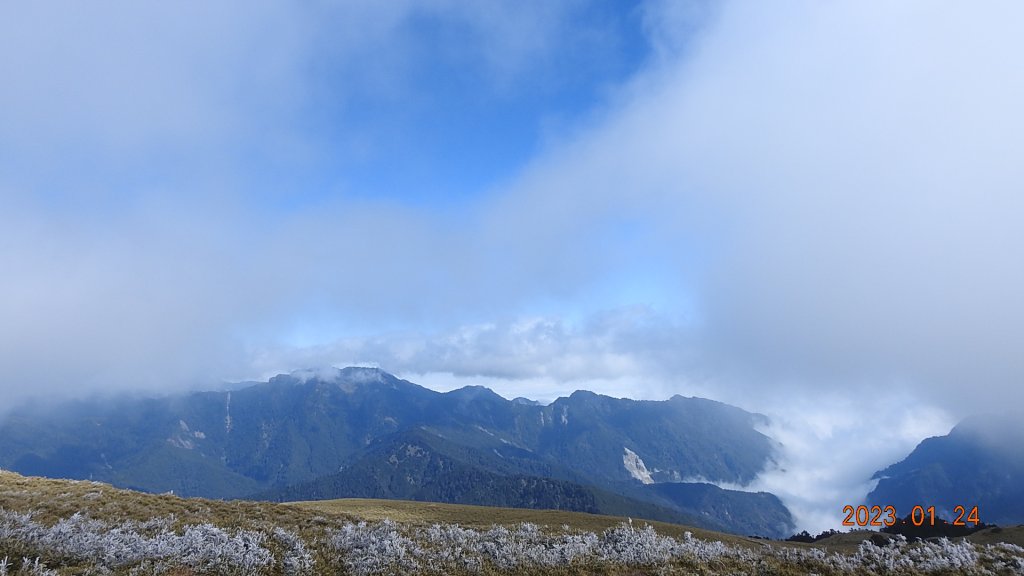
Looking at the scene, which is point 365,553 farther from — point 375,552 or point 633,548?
point 633,548

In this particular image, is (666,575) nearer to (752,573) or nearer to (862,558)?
(752,573)

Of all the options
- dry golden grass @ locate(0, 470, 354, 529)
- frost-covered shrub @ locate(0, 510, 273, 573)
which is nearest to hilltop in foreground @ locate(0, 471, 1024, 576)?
frost-covered shrub @ locate(0, 510, 273, 573)

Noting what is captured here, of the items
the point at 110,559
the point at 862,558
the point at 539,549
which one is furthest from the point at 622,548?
the point at 110,559

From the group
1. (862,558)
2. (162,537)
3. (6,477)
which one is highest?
(862,558)

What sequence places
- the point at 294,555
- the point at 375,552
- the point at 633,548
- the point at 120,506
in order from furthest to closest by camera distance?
1. the point at 120,506
2. the point at 633,548
3. the point at 375,552
4. the point at 294,555

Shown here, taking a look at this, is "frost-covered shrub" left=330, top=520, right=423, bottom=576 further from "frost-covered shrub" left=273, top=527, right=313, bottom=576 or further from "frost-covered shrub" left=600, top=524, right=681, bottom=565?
"frost-covered shrub" left=600, top=524, right=681, bottom=565

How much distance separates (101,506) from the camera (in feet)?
121

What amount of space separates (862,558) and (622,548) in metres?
12.6

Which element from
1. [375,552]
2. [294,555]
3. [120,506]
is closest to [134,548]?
[294,555]

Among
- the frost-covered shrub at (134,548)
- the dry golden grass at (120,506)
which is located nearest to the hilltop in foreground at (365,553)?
the frost-covered shrub at (134,548)

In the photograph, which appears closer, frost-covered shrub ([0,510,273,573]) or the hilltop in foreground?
frost-covered shrub ([0,510,273,573])

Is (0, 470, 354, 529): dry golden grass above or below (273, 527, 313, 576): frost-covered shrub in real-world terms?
below

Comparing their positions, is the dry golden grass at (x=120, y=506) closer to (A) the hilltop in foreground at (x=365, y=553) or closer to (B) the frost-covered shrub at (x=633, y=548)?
(A) the hilltop in foreground at (x=365, y=553)

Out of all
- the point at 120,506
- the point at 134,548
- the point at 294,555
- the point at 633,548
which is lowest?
the point at 120,506
